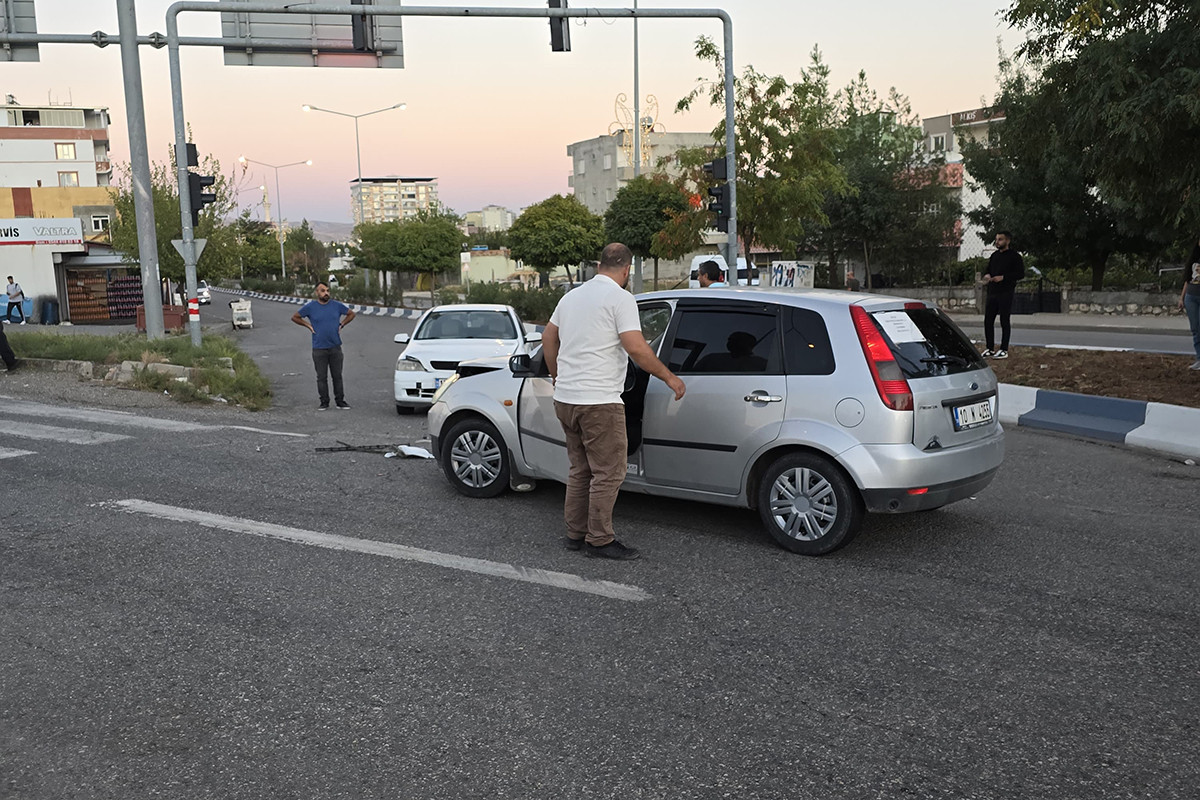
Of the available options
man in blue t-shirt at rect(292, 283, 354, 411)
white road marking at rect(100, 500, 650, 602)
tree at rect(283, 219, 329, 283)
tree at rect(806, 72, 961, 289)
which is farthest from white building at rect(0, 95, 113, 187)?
white road marking at rect(100, 500, 650, 602)

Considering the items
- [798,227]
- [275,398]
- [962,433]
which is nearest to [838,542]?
[962,433]

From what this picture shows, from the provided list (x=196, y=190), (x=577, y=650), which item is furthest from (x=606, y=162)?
(x=577, y=650)

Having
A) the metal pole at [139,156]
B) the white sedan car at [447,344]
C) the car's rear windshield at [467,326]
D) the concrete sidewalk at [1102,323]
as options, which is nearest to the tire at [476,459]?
the white sedan car at [447,344]

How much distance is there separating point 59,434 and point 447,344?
15.7 ft

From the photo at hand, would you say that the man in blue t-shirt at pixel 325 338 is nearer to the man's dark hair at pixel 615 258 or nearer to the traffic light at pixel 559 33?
the traffic light at pixel 559 33

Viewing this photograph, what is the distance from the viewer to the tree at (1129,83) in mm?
10562

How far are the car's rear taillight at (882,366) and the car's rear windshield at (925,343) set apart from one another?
0.05 m

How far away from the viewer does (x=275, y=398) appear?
51.0ft

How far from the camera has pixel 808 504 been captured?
19.6ft

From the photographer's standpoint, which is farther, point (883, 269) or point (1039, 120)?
point (883, 269)

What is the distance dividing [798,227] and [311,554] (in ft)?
69.7

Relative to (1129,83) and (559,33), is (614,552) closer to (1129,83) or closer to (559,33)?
(1129,83)

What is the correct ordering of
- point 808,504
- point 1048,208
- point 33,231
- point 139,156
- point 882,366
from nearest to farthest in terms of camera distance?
point 882,366, point 808,504, point 139,156, point 1048,208, point 33,231

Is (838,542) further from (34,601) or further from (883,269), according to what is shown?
(883,269)
